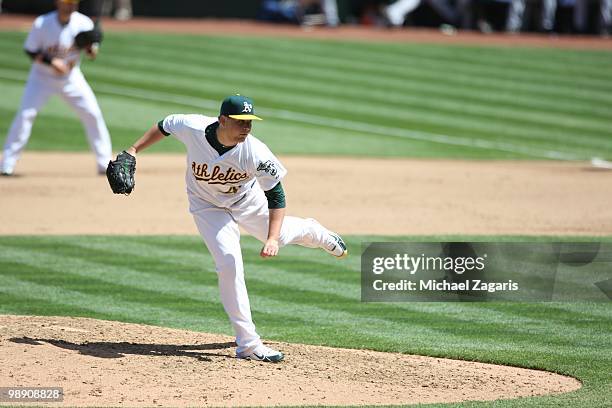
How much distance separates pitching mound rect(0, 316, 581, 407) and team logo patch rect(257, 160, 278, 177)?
1.21 meters

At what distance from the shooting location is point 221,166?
6.68 metres

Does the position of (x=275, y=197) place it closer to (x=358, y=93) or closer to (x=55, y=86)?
(x=55, y=86)

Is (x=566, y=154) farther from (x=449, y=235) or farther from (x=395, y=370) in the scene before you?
(x=395, y=370)

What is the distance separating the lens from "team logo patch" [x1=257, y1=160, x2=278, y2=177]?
6620mm

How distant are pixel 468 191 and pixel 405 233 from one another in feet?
8.11

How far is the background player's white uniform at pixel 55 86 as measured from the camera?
12.6m

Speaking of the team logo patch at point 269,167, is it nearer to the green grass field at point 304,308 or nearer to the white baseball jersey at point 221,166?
the white baseball jersey at point 221,166

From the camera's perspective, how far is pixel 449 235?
1094cm

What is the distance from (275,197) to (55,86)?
22.5ft

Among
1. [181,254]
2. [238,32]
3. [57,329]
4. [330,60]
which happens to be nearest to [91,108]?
[181,254]

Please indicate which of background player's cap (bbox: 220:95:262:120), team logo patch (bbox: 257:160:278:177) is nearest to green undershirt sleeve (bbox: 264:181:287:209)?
team logo patch (bbox: 257:160:278:177)

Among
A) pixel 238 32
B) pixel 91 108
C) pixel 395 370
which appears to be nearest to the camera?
pixel 395 370

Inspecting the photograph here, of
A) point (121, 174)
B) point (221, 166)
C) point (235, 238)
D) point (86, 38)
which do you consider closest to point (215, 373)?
point (235, 238)

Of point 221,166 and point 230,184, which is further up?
point 221,166
